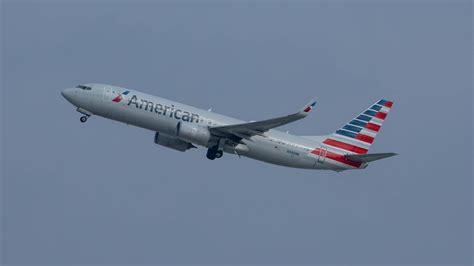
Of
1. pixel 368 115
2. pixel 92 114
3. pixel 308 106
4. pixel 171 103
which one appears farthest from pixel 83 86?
pixel 368 115

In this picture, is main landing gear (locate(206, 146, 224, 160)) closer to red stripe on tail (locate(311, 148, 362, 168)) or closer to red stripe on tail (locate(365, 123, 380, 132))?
red stripe on tail (locate(311, 148, 362, 168))

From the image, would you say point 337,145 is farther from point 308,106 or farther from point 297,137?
point 308,106

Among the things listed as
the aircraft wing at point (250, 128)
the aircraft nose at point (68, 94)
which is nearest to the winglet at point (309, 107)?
the aircraft wing at point (250, 128)

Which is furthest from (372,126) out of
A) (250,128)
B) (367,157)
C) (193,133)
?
(193,133)

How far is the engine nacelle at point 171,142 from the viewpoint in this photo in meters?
76.3

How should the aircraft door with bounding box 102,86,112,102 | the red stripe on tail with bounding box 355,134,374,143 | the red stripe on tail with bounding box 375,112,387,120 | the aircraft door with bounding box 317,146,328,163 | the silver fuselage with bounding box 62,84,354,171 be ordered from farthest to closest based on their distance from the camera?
the red stripe on tail with bounding box 375,112,387,120, the red stripe on tail with bounding box 355,134,374,143, the aircraft door with bounding box 317,146,328,163, the aircraft door with bounding box 102,86,112,102, the silver fuselage with bounding box 62,84,354,171

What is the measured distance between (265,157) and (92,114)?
1387cm

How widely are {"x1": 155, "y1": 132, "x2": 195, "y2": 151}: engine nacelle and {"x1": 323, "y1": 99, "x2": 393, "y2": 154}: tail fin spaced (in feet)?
37.5

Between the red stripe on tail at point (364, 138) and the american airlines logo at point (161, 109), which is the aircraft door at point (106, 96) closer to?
the american airlines logo at point (161, 109)

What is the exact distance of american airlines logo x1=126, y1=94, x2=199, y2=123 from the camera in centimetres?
7200

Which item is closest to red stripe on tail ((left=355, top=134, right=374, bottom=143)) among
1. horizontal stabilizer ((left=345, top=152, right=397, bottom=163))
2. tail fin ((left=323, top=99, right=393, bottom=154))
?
tail fin ((left=323, top=99, right=393, bottom=154))

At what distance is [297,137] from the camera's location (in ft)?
248

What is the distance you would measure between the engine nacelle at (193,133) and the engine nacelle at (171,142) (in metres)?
3.82

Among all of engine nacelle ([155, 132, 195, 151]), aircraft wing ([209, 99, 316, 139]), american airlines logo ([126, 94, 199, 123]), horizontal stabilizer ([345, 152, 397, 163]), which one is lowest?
horizontal stabilizer ([345, 152, 397, 163])
